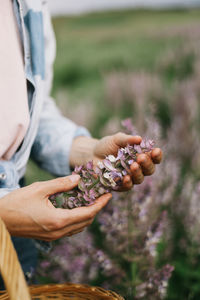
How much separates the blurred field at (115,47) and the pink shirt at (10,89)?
210cm

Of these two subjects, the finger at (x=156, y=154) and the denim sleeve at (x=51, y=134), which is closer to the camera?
the finger at (x=156, y=154)

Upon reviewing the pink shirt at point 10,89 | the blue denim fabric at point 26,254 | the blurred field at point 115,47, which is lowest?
the blue denim fabric at point 26,254

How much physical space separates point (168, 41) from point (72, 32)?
3.83 ft

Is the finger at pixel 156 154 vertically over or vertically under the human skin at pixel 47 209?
over

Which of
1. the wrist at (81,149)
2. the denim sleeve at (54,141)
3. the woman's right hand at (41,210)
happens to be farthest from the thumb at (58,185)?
the denim sleeve at (54,141)

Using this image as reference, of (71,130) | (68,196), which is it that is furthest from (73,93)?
(68,196)

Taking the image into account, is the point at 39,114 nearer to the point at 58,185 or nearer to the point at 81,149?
the point at 81,149

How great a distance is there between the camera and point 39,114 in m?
1.20

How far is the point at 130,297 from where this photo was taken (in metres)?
1.25

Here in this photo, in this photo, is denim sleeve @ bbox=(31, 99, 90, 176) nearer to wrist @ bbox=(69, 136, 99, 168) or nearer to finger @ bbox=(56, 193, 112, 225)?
wrist @ bbox=(69, 136, 99, 168)

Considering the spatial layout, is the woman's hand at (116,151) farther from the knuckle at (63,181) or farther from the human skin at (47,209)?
the knuckle at (63,181)

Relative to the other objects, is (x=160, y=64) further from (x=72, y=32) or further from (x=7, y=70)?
(x=7, y=70)

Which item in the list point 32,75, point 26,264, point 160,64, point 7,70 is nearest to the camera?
point 7,70

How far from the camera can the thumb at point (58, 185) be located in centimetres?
89
